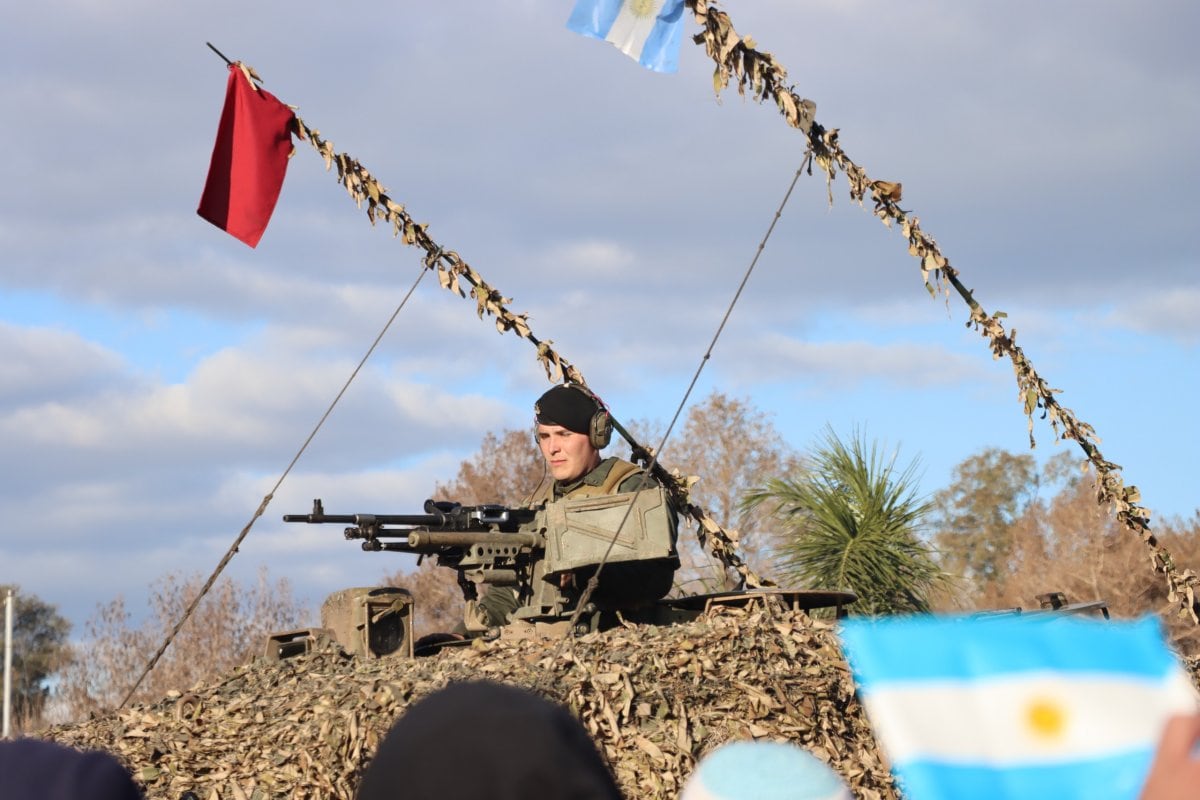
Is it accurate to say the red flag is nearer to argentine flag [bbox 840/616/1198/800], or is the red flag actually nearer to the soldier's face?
the soldier's face

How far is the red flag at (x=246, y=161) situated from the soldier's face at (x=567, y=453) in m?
3.06

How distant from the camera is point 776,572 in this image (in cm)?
1382

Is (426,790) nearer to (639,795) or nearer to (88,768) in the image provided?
(88,768)

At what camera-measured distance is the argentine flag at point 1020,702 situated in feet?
10.3

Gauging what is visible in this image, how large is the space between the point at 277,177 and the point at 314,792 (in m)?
5.79

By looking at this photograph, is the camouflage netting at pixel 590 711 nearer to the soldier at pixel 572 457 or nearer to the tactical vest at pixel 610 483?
the soldier at pixel 572 457

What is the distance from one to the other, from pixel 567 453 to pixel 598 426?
27 cm

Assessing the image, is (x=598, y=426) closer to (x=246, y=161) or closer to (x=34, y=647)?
(x=246, y=161)

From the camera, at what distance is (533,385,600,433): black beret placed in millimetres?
9945

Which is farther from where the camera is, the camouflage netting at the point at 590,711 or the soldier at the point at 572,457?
the soldier at the point at 572,457

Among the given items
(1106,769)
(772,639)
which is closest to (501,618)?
(772,639)

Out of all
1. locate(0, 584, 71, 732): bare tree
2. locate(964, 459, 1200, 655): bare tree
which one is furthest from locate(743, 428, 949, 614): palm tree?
locate(0, 584, 71, 732): bare tree

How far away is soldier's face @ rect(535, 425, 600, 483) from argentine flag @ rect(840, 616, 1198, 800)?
6559 mm

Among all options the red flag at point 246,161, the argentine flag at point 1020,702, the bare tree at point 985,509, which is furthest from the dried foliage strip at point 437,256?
the bare tree at point 985,509
